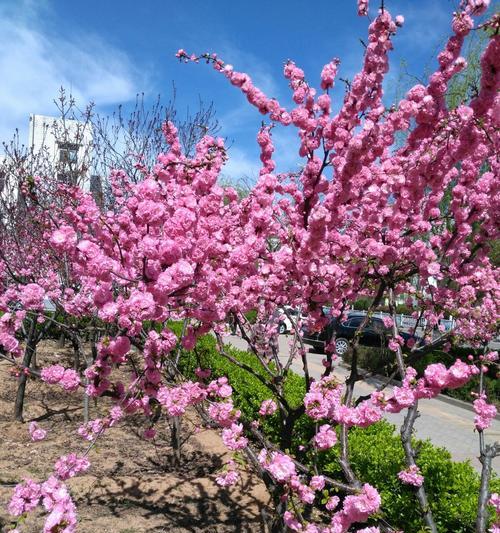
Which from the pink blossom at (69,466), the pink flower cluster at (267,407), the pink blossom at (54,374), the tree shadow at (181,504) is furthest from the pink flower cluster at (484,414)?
the pink blossom at (54,374)

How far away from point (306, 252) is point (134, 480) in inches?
159

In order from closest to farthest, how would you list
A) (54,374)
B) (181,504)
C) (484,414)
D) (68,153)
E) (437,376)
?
(437,376), (54,374), (484,414), (181,504), (68,153)

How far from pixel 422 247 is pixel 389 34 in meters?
1.66

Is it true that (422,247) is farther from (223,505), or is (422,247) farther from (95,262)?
(223,505)

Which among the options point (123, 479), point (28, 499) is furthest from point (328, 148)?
point (123, 479)

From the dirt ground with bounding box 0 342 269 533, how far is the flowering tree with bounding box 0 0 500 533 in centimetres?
130

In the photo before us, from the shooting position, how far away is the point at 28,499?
2.53m

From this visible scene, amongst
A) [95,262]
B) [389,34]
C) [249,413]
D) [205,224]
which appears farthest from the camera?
[249,413]

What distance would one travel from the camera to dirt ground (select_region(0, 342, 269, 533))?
446 centimetres

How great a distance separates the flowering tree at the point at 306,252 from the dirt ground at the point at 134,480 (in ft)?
4.28

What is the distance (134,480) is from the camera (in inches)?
209

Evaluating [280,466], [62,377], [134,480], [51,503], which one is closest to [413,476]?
[280,466]

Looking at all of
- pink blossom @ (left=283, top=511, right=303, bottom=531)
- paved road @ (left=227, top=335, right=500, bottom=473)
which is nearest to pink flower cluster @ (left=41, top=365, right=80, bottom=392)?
pink blossom @ (left=283, top=511, right=303, bottom=531)

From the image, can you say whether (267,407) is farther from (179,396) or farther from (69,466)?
(69,466)
